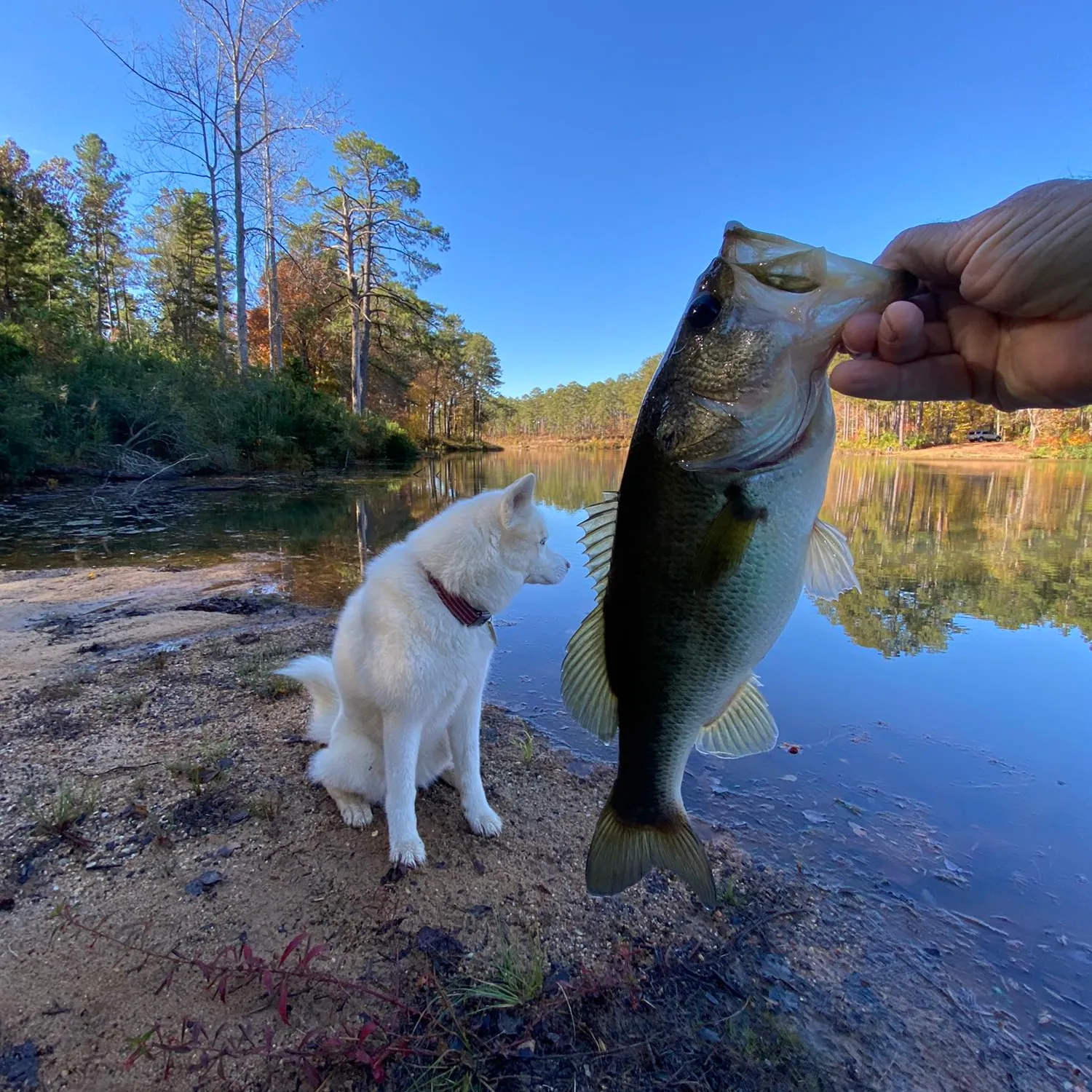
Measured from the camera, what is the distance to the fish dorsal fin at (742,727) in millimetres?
1721

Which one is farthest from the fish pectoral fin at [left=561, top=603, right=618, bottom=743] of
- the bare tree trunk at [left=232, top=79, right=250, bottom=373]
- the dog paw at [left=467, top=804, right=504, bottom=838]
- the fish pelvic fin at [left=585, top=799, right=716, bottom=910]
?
the bare tree trunk at [left=232, top=79, right=250, bottom=373]

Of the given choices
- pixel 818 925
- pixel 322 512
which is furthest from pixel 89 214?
pixel 818 925

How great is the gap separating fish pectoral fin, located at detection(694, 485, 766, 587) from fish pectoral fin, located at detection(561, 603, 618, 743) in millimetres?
333

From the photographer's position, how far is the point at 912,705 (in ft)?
16.9

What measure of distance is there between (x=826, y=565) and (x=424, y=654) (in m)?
1.84

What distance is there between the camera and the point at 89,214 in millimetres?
39531

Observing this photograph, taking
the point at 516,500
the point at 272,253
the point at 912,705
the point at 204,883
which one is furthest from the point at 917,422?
the point at 204,883

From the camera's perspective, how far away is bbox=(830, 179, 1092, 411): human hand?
4.56 ft

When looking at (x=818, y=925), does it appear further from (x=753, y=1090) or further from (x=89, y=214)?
(x=89, y=214)

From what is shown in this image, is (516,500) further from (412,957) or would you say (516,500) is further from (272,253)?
(272,253)

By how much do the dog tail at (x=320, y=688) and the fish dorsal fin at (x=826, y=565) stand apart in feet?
8.60

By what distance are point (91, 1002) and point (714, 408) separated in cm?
291

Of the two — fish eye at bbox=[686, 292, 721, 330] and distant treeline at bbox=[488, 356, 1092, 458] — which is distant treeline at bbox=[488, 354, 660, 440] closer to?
distant treeline at bbox=[488, 356, 1092, 458]

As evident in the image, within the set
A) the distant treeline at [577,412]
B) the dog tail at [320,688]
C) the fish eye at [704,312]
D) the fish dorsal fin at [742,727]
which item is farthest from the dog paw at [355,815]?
the distant treeline at [577,412]
